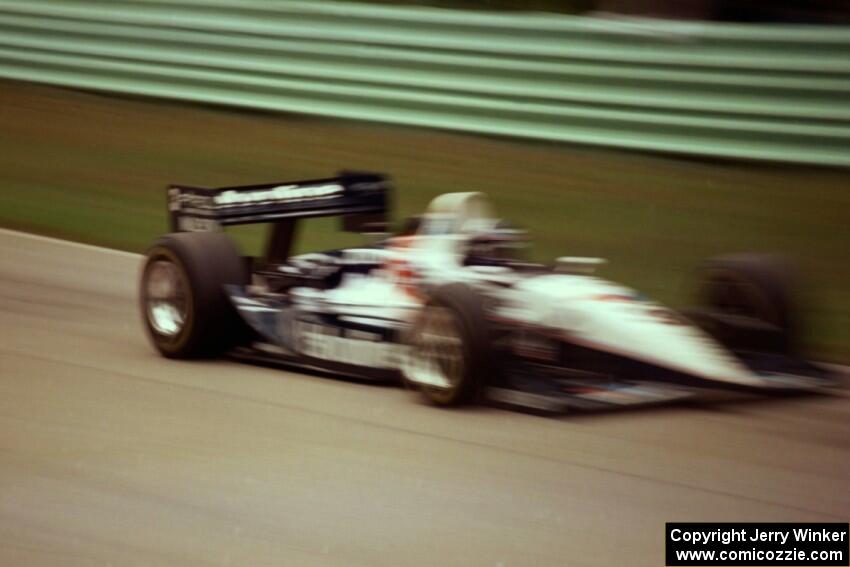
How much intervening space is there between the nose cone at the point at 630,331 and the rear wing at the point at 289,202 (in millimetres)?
1684

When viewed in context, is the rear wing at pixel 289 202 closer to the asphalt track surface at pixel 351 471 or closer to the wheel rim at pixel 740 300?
the asphalt track surface at pixel 351 471

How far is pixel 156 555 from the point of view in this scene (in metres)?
4.73

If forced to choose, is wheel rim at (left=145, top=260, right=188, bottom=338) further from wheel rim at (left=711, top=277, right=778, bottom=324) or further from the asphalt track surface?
wheel rim at (left=711, top=277, right=778, bottom=324)

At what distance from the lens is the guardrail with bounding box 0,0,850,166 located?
38.0ft

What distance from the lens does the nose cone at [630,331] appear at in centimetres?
651

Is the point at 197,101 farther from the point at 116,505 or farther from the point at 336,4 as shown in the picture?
the point at 116,505

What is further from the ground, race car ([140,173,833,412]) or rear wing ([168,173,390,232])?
rear wing ([168,173,390,232])

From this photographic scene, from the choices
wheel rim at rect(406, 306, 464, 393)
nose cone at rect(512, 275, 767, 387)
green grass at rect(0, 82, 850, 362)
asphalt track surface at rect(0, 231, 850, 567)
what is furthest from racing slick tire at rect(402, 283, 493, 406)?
green grass at rect(0, 82, 850, 362)

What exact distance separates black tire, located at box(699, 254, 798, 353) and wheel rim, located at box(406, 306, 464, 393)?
4.72 ft

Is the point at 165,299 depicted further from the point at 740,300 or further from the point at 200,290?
the point at 740,300

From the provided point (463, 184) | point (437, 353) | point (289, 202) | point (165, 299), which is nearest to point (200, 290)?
point (165, 299)

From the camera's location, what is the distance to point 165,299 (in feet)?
25.6

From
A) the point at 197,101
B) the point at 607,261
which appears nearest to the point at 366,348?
the point at 607,261

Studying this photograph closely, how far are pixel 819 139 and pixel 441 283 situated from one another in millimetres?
5357
